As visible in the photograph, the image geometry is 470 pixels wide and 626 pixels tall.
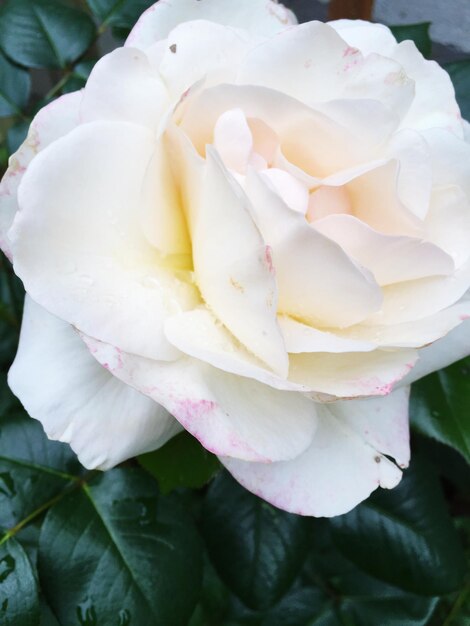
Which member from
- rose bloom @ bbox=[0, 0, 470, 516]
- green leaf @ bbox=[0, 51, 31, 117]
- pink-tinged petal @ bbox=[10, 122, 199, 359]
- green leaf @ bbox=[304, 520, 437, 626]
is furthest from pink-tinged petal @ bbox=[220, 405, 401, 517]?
green leaf @ bbox=[0, 51, 31, 117]

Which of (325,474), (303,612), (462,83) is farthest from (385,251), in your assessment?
(303,612)

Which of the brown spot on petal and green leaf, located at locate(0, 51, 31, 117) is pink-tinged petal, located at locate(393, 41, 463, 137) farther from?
green leaf, located at locate(0, 51, 31, 117)

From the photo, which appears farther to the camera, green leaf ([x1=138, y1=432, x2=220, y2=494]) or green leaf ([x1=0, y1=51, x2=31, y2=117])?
green leaf ([x1=0, y1=51, x2=31, y2=117])

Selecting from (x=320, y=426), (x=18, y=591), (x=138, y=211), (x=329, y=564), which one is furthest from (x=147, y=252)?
(x=329, y=564)

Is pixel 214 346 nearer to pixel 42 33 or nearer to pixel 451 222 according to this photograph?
pixel 451 222

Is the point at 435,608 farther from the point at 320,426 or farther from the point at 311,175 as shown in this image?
the point at 311,175
